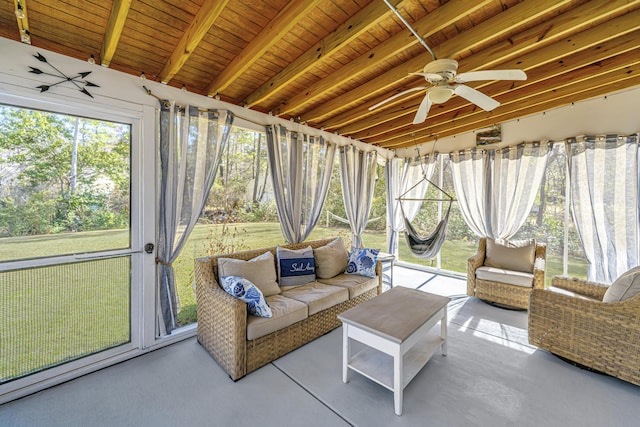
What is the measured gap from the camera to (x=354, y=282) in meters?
3.02

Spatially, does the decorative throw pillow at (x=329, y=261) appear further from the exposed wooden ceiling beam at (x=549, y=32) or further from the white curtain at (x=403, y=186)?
the white curtain at (x=403, y=186)

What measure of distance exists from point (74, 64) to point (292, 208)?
2.43 m

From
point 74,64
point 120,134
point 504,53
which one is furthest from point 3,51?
point 504,53

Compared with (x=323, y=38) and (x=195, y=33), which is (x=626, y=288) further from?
(x=195, y=33)

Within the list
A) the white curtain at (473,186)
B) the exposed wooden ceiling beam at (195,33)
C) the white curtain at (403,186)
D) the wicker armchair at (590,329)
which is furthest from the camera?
the white curtain at (403,186)

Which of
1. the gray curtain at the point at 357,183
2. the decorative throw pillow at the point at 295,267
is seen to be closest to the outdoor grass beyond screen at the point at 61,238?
the decorative throw pillow at the point at 295,267

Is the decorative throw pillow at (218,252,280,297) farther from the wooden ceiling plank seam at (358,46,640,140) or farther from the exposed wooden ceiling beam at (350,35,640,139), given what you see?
the exposed wooden ceiling beam at (350,35,640,139)

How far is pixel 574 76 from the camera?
2672mm

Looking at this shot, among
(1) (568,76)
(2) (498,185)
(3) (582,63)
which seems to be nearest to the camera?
(3) (582,63)

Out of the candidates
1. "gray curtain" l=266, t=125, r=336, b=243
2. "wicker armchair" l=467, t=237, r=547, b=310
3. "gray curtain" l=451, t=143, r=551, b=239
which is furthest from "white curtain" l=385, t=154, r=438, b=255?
"gray curtain" l=266, t=125, r=336, b=243

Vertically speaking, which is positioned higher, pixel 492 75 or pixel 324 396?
pixel 492 75

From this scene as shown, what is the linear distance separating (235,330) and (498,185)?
4.37 meters

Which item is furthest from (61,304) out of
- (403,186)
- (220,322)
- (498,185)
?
(498,185)

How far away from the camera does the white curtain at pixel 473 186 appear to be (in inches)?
165
